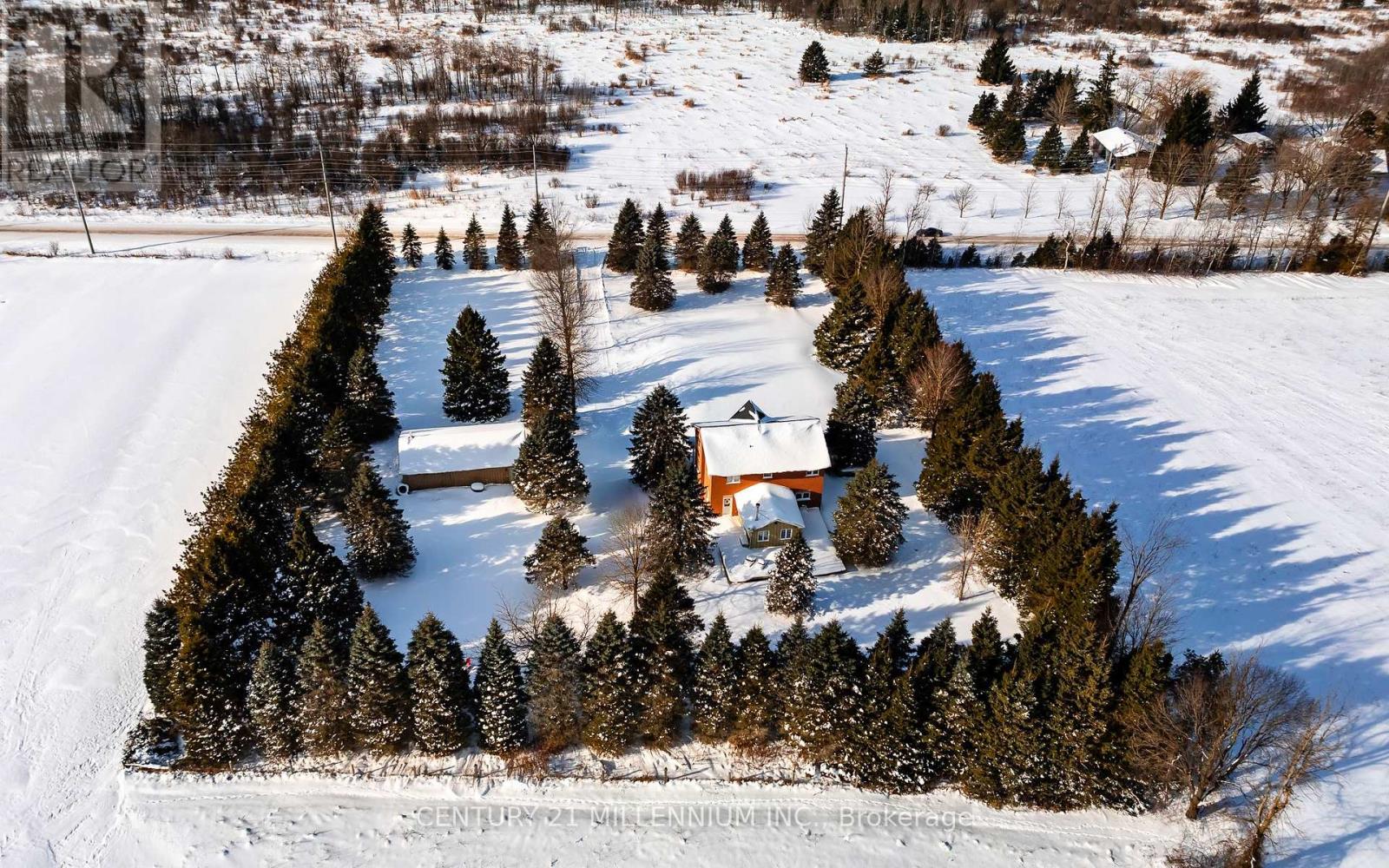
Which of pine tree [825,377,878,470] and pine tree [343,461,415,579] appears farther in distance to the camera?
pine tree [825,377,878,470]

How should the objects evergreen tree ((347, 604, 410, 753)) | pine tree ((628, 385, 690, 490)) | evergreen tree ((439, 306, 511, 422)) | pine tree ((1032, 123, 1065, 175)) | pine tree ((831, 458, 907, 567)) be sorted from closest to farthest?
evergreen tree ((347, 604, 410, 753)) < pine tree ((831, 458, 907, 567)) < pine tree ((628, 385, 690, 490)) < evergreen tree ((439, 306, 511, 422)) < pine tree ((1032, 123, 1065, 175))

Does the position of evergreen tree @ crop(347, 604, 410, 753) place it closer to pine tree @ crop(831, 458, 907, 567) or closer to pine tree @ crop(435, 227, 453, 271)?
pine tree @ crop(831, 458, 907, 567)

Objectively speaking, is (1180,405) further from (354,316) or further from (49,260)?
(49,260)

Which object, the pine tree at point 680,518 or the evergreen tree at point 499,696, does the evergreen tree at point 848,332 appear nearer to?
the pine tree at point 680,518

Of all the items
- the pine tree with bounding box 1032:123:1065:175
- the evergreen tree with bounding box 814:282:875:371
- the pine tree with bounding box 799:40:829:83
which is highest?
the pine tree with bounding box 799:40:829:83

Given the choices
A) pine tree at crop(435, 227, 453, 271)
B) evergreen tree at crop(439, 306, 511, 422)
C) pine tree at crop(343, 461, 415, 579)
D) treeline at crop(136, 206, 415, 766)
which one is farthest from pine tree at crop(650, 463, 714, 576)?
pine tree at crop(435, 227, 453, 271)

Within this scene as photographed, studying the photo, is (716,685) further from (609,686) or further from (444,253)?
(444,253)

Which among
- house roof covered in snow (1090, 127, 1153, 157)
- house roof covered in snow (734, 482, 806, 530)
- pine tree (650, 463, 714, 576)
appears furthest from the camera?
house roof covered in snow (1090, 127, 1153, 157)

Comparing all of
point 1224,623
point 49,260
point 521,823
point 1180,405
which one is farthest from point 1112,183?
point 49,260
